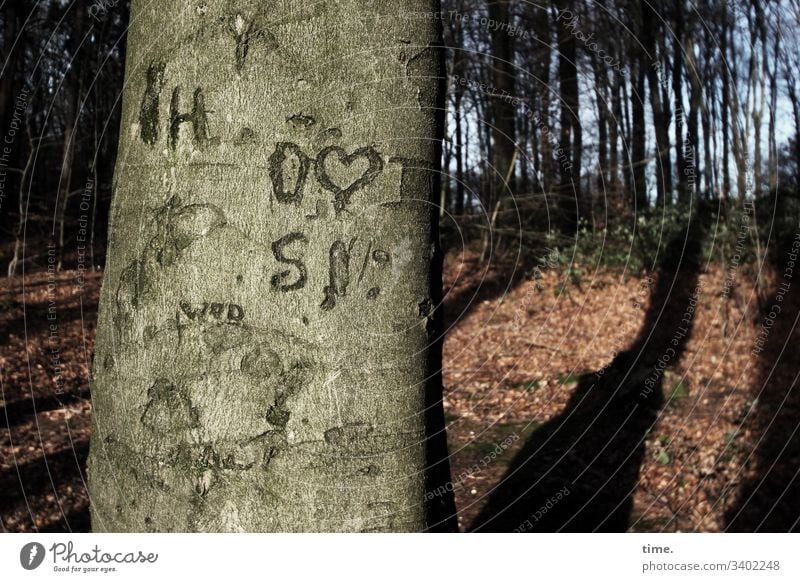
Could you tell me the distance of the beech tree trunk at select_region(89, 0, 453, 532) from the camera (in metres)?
1.56

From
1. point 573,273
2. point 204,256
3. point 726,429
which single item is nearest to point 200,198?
point 204,256

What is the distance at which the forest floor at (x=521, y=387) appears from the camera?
18.1 ft

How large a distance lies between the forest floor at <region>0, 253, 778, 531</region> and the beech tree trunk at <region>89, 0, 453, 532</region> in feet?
12.6

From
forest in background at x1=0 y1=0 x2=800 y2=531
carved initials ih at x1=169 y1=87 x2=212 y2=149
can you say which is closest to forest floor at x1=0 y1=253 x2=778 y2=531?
forest in background at x1=0 y1=0 x2=800 y2=531

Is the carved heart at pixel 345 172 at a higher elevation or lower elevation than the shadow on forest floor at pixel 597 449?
higher

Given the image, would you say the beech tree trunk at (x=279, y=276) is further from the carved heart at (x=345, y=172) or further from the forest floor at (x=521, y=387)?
the forest floor at (x=521, y=387)

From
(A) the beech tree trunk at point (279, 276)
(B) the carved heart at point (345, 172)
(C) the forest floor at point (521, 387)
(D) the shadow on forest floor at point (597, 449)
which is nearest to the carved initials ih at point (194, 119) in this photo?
(A) the beech tree trunk at point (279, 276)

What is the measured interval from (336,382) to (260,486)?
31cm

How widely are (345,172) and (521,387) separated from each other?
297 inches

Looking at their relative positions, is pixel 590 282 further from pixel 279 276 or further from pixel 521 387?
pixel 279 276

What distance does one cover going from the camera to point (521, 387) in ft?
28.7

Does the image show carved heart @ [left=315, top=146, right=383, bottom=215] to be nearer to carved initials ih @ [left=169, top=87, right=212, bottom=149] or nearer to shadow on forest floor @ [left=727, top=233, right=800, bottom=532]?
carved initials ih @ [left=169, top=87, right=212, bottom=149]

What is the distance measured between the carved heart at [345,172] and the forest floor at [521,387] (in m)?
4.03

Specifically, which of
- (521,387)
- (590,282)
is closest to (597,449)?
(521,387)
